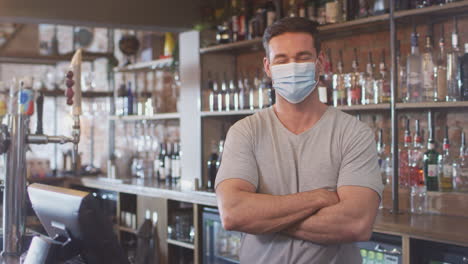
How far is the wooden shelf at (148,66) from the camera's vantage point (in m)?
4.57

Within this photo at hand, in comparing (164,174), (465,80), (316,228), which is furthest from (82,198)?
(164,174)

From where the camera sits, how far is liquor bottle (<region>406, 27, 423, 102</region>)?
2904mm

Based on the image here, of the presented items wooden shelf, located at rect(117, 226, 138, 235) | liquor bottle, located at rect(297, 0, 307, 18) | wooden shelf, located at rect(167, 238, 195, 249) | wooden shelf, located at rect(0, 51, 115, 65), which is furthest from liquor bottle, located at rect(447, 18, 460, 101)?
wooden shelf, located at rect(0, 51, 115, 65)

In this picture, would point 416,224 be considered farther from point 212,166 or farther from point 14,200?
point 212,166

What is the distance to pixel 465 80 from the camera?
2.69 metres

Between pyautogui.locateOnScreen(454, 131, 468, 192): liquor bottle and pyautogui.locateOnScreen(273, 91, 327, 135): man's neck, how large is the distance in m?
1.46

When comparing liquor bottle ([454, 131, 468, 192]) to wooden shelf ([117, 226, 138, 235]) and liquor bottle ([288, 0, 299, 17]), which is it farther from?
wooden shelf ([117, 226, 138, 235])

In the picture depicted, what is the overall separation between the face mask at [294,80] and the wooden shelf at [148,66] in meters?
2.81

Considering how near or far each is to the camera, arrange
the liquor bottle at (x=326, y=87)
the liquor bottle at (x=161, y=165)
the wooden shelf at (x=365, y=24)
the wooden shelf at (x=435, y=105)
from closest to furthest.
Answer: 1. the wooden shelf at (x=435, y=105)
2. the wooden shelf at (x=365, y=24)
3. the liquor bottle at (x=326, y=87)
4. the liquor bottle at (x=161, y=165)

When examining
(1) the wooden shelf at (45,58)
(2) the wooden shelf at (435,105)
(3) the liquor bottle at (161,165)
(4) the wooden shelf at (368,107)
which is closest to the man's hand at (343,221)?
(2) the wooden shelf at (435,105)

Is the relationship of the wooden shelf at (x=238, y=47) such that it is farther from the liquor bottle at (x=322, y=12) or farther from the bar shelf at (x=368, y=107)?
the bar shelf at (x=368, y=107)

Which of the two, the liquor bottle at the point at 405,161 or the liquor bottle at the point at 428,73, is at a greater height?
the liquor bottle at the point at 428,73

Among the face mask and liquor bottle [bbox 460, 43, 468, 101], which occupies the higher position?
liquor bottle [bbox 460, 43, 468, 101]

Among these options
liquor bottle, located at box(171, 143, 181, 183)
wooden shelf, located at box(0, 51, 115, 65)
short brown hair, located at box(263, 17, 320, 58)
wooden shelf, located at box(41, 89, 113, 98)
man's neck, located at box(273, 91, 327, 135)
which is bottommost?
liquor bottle, located at box(171, 143, 181, 183)
